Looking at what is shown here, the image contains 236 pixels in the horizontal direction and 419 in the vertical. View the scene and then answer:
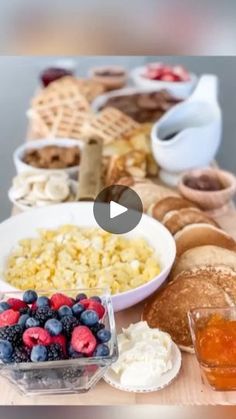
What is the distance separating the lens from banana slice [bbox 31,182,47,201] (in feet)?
3.36

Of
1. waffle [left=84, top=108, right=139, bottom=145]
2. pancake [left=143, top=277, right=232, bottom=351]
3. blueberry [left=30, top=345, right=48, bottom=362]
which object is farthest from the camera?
waffle [left=84, top=108, right=139, bottom=145]

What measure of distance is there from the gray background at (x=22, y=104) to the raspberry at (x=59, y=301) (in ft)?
1.06

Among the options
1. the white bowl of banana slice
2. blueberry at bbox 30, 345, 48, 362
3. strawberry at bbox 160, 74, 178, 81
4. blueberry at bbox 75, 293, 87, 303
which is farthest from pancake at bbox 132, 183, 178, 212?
strawberry at bbox 160, 74, 178, 81

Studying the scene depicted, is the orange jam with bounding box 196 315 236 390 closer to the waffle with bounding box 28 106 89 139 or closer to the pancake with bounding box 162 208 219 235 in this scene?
the pancake with bounding box 162 208 219 235

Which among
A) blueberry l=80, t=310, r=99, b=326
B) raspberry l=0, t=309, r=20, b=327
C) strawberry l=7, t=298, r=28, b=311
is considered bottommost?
strawberry l=7, t=298, r=28, b=311

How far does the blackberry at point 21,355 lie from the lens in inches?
24.0

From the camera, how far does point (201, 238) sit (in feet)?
2.94

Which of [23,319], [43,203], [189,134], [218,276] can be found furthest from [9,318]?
[189,134]

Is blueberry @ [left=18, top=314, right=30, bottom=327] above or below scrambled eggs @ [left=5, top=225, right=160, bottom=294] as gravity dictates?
above

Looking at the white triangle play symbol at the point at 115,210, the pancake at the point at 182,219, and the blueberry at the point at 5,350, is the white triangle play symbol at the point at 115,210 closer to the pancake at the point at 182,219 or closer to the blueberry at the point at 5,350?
the pancake at the point at 182,219

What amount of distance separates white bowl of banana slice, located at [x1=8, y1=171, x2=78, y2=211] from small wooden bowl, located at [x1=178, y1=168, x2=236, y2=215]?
0.18 m

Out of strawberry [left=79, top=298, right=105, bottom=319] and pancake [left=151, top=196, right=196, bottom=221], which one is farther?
pancake [left=151, top=196, right=196, bottom=221]

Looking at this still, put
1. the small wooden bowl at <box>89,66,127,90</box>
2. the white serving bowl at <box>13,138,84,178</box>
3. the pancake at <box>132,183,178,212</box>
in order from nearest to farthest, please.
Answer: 1. the pancake at <box>132,183,178,212</box>
2. the white serving bowl at <box>13,138,84,178</box>
3. the small wooden bowl at <box>89,66,127,90</box>

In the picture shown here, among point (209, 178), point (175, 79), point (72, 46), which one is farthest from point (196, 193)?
point (175, 79)
